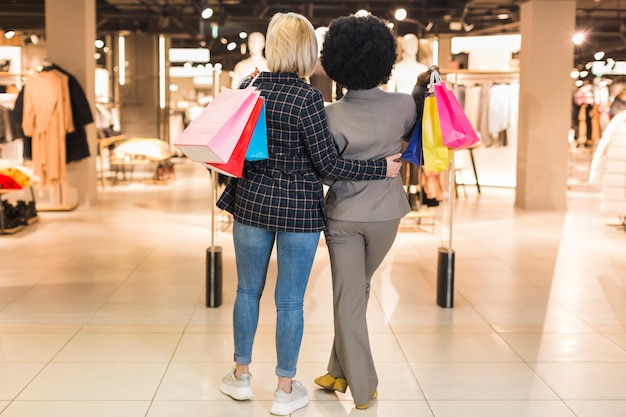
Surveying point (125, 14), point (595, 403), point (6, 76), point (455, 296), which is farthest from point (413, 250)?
point (125, 14)

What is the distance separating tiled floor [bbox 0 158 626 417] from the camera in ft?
11.0

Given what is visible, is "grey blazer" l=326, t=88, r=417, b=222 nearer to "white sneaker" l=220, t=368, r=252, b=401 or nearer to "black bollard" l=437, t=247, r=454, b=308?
"white sneaker" l=220, t=368, r=252, b=401

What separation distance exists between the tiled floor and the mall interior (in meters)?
0.02

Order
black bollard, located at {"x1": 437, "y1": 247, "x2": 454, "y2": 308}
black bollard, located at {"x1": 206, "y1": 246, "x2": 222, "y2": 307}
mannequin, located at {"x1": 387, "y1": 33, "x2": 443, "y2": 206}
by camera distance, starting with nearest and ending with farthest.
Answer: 1. black bollard, located at {"x1": 206, "y1": 246, "x2": 222, "y2": 307}
2. black bollard, located at {"x1": 437, "y1": 247, "x2": 454, "y2": 308}
3. mannequin, located at {"x1": 387, "y1": 33, "x2": 443, "y2": 206}

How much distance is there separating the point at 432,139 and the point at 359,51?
53cm

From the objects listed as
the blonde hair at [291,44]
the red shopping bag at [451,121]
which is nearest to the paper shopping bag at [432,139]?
the red shopping bag at [451,121]

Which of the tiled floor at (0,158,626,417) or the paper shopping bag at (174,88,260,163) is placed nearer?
the paper shopping bag at (174,88,260,163)

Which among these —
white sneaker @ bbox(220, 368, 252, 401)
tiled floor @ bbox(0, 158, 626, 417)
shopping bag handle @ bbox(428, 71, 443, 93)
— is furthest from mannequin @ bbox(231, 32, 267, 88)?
white sneaker @ bbox(220, 368, 252, 401)

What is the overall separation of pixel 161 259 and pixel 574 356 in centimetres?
348

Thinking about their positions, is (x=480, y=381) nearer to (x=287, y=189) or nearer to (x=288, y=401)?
(x=288, y=401)

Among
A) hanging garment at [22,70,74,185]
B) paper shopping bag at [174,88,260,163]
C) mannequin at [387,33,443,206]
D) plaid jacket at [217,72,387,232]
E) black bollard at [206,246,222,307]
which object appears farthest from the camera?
hanging garment at [22,70,74,185]

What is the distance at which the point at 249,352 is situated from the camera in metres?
3.31

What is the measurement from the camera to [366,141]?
3129 mm

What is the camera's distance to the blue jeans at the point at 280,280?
3.14m
